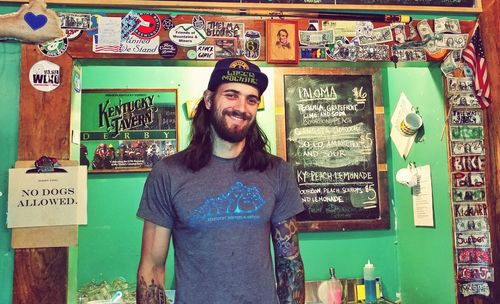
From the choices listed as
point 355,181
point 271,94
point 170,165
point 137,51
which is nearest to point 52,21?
point 137,51

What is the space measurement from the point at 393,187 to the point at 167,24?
6.07ft

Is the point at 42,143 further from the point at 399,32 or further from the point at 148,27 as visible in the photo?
the point at 399,32

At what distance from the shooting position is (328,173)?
2.98 meters

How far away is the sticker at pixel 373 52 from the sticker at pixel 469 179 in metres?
0.68

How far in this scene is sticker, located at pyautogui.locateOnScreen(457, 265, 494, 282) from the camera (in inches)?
84.7

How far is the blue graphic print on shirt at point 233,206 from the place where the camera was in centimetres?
165

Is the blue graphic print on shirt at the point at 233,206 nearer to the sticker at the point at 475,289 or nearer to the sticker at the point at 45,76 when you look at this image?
the sticker at the point at 45,76

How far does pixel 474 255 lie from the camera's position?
218 centimetres

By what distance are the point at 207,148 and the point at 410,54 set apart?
1149 mm

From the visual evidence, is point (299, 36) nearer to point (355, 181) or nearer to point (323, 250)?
point (355, 181)

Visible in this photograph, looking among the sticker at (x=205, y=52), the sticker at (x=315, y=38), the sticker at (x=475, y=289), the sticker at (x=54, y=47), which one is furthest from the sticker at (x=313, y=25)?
the sticker at (x=475, y=289)

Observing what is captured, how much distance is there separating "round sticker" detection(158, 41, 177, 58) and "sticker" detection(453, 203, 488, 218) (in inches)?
61.6

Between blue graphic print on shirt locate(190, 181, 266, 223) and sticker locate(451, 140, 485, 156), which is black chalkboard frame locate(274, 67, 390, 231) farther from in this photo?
blue graphic print on shirt locate(190, 181, 266, 223)

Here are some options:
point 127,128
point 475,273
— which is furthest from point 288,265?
point 127,128
